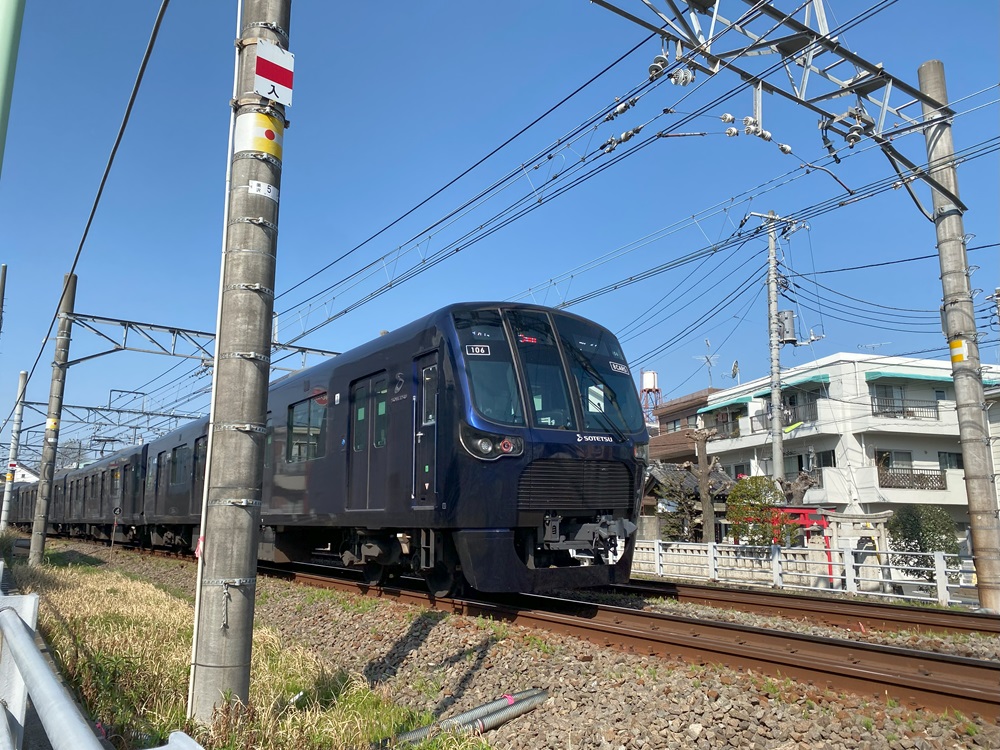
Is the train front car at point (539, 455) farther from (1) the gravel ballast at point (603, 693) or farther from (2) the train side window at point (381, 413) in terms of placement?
(2) the train side window at point (381, 413)

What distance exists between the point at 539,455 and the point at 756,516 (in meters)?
11.6

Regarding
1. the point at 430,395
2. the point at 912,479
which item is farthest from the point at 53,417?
the point at 912,479

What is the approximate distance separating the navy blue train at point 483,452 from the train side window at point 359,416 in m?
0.03

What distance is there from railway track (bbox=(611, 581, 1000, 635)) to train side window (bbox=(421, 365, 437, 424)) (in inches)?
162

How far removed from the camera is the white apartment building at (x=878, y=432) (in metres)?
30.5

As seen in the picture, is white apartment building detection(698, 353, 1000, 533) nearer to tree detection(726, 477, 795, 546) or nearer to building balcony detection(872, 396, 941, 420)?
building balcony detection(872, 396, 941, 420)

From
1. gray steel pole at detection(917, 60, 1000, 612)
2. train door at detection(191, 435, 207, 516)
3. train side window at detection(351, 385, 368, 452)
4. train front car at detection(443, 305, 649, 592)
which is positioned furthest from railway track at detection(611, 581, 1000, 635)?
Answer: train door at detection(191, 435, 207, 516)

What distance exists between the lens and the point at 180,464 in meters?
18.2

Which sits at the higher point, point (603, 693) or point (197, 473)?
point (197, 473)

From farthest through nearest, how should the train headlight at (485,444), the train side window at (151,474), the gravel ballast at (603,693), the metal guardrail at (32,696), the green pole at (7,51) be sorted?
1. the train side window at (151,474)
2. the train headlight at (485,444)
3. the gravel ballast at (603,693)
4. the green pole at (7,51)
5. the metal guardrail at (32,696)

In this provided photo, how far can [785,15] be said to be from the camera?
923 cm

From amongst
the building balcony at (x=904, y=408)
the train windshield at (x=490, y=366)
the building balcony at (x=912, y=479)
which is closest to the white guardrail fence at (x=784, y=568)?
the train windshield at (x=490, y=366)

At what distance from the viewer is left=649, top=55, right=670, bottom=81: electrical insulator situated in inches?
366

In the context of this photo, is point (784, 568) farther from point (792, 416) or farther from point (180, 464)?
point (792, 416)
